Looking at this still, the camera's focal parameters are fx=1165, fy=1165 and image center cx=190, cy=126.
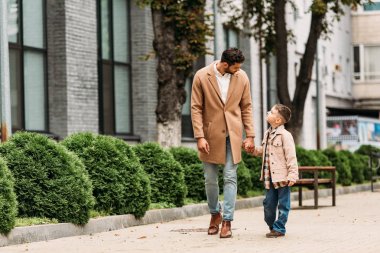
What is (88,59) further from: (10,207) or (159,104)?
(10,207)

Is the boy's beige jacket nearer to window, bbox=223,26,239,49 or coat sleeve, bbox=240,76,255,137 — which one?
coat sleeve, bbox=240,76,255,137

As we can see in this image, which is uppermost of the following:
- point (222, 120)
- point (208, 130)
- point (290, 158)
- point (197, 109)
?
point (197, 109)

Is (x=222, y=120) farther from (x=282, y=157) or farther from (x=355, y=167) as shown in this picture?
(x=355, y=167)

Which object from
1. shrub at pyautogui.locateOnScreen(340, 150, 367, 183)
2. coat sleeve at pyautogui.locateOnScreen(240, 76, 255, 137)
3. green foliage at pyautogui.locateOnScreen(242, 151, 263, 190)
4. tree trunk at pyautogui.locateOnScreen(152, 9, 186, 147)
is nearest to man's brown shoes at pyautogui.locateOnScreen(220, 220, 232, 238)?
coat sleeve at pyautogui.locateOnScreen(240, 76, 255, 137)

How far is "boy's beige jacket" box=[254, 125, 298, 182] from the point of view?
12867 mm

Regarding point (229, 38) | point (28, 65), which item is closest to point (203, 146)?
point (28, 65)

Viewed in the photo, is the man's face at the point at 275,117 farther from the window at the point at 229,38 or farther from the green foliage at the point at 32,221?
the window at the point at 229,38

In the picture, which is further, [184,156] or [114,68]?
[114,68]

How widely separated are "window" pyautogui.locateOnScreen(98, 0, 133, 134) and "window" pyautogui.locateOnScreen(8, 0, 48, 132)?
2.51 m

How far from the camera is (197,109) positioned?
42.8ft

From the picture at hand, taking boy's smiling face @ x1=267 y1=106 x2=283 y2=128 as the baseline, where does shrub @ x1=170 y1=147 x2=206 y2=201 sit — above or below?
below

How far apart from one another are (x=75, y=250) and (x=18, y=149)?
8.24 ft

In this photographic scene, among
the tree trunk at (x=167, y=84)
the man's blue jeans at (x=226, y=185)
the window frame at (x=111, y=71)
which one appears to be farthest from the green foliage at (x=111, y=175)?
the window frame at (x=111, y=71)

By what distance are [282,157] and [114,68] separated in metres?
13.9
